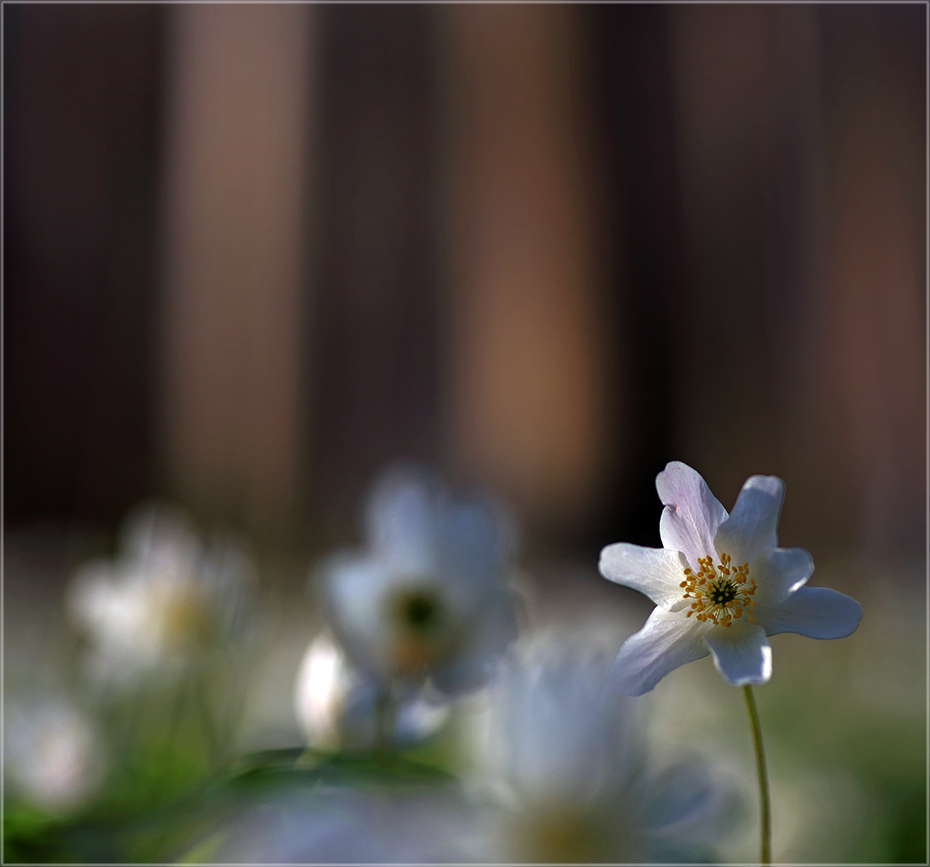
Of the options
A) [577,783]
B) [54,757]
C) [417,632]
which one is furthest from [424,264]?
[577,783]

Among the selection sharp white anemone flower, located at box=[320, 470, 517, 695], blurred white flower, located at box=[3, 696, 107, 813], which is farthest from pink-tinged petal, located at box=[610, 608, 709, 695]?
blurred white flower, located at box=[3, 696, 107, 813]

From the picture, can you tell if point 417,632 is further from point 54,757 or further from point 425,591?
point 54,757

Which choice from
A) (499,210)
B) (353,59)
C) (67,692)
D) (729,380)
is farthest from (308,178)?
(67,692)

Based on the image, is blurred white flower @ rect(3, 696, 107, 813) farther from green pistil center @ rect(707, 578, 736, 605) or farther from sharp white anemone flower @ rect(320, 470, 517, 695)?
Result: green pistil center @ rect(707, 578, 736, 605)

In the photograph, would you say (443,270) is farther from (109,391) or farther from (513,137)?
(109,391)

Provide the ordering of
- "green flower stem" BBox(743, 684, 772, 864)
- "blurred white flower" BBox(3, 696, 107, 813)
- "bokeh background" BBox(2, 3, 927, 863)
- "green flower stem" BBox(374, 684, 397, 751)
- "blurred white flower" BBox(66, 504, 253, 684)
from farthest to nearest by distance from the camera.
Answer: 1. "bokeh background" BBox(2, 3, 927, 863)
2. "blurred white flower" BBox(66, 504, 253, 684)
3. "blurred white flower" BBox(3, 696, 107, 813)
4. "green flower stem" BBox(374, 684, 397, 751)
5. "green flower stem" BBox(743, 684, 772, 864)
